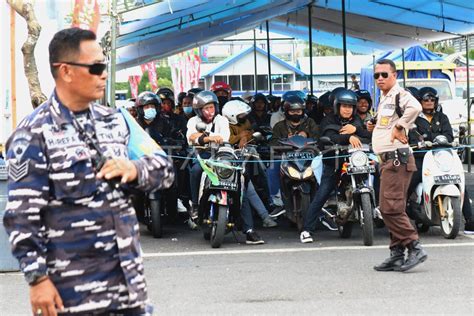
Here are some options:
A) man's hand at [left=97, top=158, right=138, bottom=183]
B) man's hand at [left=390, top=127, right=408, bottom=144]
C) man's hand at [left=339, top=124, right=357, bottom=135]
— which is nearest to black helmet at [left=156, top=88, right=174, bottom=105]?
man's hand at [left=339, top=124, right=357, bottom=135]

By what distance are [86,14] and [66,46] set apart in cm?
521

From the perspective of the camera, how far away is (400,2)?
577 inches

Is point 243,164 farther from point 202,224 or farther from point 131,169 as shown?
point 131,169

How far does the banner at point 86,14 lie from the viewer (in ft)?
28.0

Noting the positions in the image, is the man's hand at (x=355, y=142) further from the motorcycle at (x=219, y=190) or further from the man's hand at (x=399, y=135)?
the man's hand at (x=399, y=135)

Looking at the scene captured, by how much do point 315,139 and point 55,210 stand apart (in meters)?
7.09

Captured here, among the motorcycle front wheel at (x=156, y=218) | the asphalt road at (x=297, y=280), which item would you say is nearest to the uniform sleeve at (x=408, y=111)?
the asphalt road at (x=297, y=280)

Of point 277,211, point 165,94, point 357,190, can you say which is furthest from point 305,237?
point 165,94

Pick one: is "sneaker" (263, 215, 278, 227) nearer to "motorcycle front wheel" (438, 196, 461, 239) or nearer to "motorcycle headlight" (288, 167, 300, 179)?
"motorcycle headlight" (288, 167, 300, 179)

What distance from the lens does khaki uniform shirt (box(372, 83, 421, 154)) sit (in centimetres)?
768

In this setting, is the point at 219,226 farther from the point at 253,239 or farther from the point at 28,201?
the point at 28,201

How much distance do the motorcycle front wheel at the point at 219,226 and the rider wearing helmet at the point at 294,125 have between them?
1.60m

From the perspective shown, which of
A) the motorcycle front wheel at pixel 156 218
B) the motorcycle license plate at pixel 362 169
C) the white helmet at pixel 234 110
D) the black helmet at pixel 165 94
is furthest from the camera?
the black helmet at pixel 165 94

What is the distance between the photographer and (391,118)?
781 centimetres
